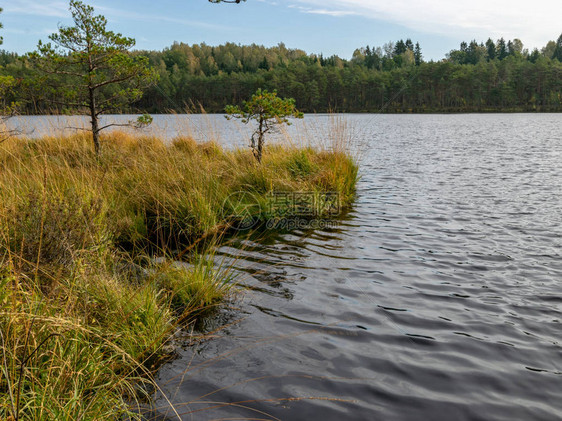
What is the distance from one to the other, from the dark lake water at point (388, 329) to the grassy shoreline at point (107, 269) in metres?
0.37

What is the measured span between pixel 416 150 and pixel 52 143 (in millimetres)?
16069

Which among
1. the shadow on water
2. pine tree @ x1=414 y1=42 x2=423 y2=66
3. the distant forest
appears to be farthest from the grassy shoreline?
pine tree @ x1=414 y1=42 x2=423 y2=66

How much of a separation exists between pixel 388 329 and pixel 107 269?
2.65 meters

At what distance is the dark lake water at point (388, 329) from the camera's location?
2.52 meters

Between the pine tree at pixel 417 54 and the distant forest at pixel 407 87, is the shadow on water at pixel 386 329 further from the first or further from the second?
the pine tree at pixel 417 54

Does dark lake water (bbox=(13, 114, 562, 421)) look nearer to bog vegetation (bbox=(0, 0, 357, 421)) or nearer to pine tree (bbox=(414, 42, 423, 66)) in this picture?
bog vegetation (bbox=(0, 0, 357, 421))

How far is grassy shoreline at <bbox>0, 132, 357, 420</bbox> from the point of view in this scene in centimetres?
201

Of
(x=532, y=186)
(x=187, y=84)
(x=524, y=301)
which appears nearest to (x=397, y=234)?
(x=524, y=301)

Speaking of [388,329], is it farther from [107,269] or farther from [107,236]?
[107,236]

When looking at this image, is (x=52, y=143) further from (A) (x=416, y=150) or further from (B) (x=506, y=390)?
(A) (x=416, y=150)

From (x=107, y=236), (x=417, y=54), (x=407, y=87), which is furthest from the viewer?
(x=417, y=54)

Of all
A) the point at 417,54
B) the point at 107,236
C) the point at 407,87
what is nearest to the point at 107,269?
the point at 107,236

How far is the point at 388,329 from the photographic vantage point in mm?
3414

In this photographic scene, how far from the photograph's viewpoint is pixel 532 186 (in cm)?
983
